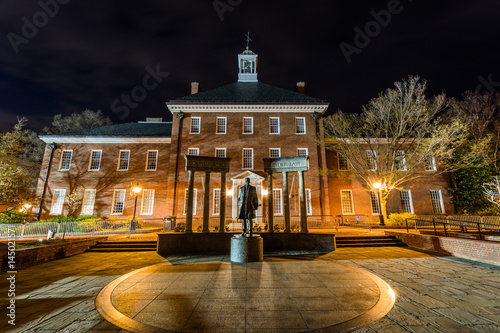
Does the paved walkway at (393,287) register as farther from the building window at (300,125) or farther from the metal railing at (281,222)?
the building window at (300,125)

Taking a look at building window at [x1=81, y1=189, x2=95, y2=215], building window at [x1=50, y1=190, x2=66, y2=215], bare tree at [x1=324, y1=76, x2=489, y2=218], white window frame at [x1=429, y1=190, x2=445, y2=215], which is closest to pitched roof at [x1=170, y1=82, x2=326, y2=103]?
bare tree at [x1=324, y1=76, x2=489, y2=218]

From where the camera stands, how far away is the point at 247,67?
26859 millimetres

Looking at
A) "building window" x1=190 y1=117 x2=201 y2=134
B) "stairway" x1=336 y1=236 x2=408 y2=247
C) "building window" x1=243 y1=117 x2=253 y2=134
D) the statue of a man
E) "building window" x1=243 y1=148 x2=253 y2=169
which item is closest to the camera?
the statue of a man

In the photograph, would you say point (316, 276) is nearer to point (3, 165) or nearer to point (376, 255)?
point (376, 255)

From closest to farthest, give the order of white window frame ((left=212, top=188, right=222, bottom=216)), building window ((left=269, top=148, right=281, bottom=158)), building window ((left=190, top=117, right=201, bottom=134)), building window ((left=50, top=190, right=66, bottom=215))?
white window frame ((left=212, top=188, right=222, bottom=216)) → building window ((left=50, top=190, right=66, bottom=215)) → building window ((left=269, top=148, right=281, bottom=158)) → building window ((left=190, top=117, right=201, bottom=134))

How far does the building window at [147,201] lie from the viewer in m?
19.6

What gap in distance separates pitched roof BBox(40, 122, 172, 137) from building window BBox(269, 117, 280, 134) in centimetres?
1090

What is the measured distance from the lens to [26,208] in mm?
17406

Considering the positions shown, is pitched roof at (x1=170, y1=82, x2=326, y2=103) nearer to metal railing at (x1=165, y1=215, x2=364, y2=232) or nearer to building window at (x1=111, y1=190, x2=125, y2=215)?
building window at (x1=111, y1=190, x2=125, y2=215)

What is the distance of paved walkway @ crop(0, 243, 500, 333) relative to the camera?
3.33 m

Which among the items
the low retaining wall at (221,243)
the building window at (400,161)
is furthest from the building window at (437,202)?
the low retaining wall at (221,243)

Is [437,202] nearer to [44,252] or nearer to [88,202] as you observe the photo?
[44,252]

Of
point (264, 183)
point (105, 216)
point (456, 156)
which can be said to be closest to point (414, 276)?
point (264, 183)

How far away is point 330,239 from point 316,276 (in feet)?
14.6
